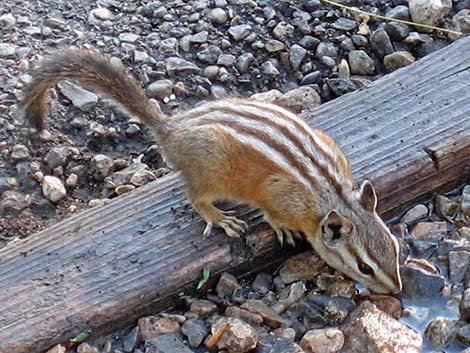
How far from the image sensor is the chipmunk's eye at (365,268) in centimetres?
389

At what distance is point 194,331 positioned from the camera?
370cm

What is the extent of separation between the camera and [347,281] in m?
4.02

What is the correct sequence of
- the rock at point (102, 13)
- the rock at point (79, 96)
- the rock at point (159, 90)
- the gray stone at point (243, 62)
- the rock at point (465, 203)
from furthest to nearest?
the rock at point (102, 13)
the gray stone at point (243, 62)
the rock at point (159, 90)
the rock at point (79, 96)
the rock at point (465, 203)

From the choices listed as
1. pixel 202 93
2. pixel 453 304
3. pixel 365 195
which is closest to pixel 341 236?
pixel 365 195

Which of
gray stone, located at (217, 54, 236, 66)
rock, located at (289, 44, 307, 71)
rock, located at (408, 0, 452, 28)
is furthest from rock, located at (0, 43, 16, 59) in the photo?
rock, located at (408, 0, 452, 28)

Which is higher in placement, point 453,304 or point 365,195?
point 365,195

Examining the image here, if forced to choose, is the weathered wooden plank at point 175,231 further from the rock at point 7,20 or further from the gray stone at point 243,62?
the rock at point 7,20

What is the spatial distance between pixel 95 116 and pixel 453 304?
1936mm

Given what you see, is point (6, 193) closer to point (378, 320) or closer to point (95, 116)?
point (95, 116)

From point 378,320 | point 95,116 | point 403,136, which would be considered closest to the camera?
point 378,320

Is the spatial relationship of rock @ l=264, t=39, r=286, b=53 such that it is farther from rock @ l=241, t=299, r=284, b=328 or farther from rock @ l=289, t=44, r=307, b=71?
rock @ l=241, t=299, r=284, b=328

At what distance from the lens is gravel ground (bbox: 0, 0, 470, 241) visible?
185 inches

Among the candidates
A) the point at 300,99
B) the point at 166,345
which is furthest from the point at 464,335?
the point at 300,99

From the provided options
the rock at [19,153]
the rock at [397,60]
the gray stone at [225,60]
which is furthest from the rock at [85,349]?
the rock at [397,60]
